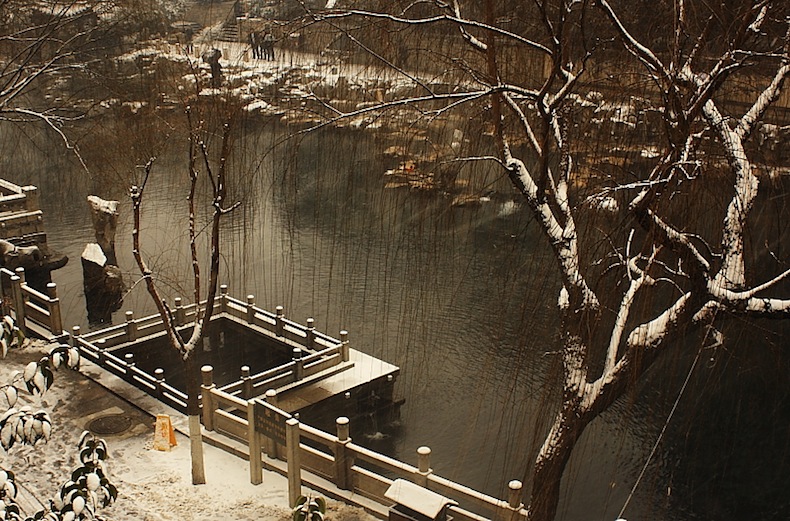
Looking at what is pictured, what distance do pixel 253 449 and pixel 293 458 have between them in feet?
2.84

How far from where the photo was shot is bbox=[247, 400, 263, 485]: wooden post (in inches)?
425

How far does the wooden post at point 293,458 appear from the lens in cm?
1016

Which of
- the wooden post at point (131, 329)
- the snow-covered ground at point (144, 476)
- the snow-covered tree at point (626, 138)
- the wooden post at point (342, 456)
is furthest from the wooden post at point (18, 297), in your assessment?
the snow-covered tree at point (626, 138)

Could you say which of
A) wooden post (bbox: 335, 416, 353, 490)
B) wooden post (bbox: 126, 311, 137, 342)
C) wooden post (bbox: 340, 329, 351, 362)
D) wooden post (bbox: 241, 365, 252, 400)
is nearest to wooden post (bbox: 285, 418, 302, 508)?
wooden post (bbox: 335, 416, 353, 490)

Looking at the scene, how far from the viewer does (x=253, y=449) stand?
1085 cm

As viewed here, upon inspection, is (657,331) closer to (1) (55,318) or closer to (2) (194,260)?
(2) (194,260)

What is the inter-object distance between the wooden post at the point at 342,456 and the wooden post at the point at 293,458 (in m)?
0.52

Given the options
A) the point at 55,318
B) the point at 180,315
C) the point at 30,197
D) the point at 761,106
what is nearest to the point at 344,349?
the point at 180,315

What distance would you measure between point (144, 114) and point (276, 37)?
8160 mm

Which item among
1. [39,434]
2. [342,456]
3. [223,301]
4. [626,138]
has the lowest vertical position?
[223,301]

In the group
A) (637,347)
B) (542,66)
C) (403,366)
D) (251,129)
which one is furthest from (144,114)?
(637,347)

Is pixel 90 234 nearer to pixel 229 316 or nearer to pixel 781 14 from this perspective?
pixel 229 316

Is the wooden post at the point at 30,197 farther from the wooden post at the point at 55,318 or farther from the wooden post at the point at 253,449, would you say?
the wooden post at the point at 253,449

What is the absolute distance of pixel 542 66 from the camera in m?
7.91
